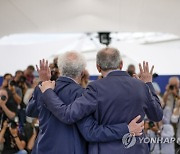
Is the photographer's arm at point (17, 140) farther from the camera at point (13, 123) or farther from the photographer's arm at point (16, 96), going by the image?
the photographer's arm at point (16, 96)

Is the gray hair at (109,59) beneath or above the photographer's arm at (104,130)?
above

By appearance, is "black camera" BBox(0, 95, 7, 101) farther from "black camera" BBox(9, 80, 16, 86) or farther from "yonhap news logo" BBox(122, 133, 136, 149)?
"yonhap news logo" BBox(122, 133, 136, 149)

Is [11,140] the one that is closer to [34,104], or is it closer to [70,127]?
[34,104]

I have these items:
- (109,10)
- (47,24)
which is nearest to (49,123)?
(109,10)

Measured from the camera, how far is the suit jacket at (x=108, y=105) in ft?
5.51

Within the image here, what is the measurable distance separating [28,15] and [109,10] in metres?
1.23

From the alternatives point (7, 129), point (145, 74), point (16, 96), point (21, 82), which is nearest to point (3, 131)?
point (7, 129)

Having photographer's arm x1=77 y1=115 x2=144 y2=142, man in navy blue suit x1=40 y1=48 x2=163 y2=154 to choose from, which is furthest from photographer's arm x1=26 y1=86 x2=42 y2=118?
photographer's arm x1=77 y1=115 x2=144 y2=142

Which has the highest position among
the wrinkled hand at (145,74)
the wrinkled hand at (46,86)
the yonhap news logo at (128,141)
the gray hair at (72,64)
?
the gray hair at (72,64)

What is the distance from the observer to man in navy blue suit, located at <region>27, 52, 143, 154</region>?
1.69 meters

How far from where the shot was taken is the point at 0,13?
4664 mm

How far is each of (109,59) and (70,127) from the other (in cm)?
43

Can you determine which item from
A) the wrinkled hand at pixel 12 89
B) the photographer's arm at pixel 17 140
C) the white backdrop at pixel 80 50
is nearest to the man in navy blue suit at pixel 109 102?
the photographer's arm at pixel 17 140

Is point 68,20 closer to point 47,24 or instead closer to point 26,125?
point 47,24
